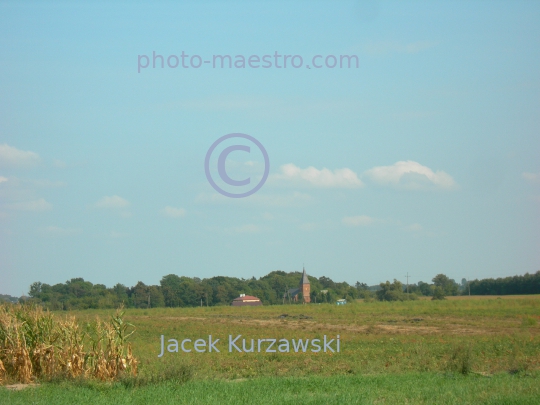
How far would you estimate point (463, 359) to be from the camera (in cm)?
1369

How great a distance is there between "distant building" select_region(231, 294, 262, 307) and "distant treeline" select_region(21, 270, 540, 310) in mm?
507

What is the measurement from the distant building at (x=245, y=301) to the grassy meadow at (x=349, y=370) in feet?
54.0

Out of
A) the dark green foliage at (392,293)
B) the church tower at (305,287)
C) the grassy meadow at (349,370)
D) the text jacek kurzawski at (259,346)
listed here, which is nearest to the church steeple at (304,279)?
the church tower at (305,287)

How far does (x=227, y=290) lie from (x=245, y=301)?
236 centimetres

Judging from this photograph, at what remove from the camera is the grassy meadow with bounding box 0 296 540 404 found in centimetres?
1001

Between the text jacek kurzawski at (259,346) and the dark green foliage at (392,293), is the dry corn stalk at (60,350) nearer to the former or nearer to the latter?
the text jacek kurzawski at (259,346)

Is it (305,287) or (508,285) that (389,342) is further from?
(508,285)

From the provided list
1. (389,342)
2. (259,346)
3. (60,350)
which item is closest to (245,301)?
(389,342)

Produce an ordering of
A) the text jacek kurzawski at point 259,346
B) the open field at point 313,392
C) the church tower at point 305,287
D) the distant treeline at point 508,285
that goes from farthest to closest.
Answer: the distant treeline at point 508,285
the church tower at point 305,287
the text jacek kurzawski at point 259,346
the open field at point 313,392

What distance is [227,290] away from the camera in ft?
158

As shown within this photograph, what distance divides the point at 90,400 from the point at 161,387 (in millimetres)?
1636

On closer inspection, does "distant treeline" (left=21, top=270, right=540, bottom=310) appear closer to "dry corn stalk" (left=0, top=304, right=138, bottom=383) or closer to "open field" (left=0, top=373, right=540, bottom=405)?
"dry corn stalk" (left=0, top=304, right=138, bottom=383)

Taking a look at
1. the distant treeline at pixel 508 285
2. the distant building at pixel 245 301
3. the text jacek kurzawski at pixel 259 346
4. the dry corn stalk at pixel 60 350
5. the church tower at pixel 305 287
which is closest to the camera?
the dry corn stalk at pixel 60 350

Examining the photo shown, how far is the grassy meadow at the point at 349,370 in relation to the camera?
1001cm
